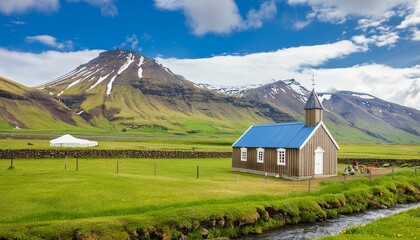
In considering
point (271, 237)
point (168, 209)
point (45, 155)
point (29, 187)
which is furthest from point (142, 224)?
point (45, 155)

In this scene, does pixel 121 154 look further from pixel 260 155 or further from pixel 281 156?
pixel 281 156

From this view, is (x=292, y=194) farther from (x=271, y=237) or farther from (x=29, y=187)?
(x=29, y=187)

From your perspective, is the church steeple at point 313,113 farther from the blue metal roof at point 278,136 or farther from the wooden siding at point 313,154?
the wooden siding at point 313,154

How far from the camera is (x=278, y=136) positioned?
178 ft

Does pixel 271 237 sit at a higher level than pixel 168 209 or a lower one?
lower

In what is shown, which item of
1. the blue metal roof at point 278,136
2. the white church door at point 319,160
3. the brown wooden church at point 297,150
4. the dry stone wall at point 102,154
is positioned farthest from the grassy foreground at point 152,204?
the dry stone wall at point 102,154

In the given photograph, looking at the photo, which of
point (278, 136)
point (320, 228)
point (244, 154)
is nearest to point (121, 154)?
point (244, 154)

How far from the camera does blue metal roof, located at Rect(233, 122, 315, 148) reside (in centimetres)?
5031

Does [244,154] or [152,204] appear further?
[244,154]

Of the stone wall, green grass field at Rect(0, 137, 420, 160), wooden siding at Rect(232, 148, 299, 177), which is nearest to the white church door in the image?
wooden siding at Rect(232, 148, 299, 177)

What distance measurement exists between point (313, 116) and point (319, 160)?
240 inches

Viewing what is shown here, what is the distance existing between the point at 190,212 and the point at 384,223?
11.4m

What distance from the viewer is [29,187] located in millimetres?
28922

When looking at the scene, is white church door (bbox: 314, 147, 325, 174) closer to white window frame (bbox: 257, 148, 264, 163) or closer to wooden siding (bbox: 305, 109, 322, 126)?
wooden siding (bbox: 305, 109, 322, 126)
